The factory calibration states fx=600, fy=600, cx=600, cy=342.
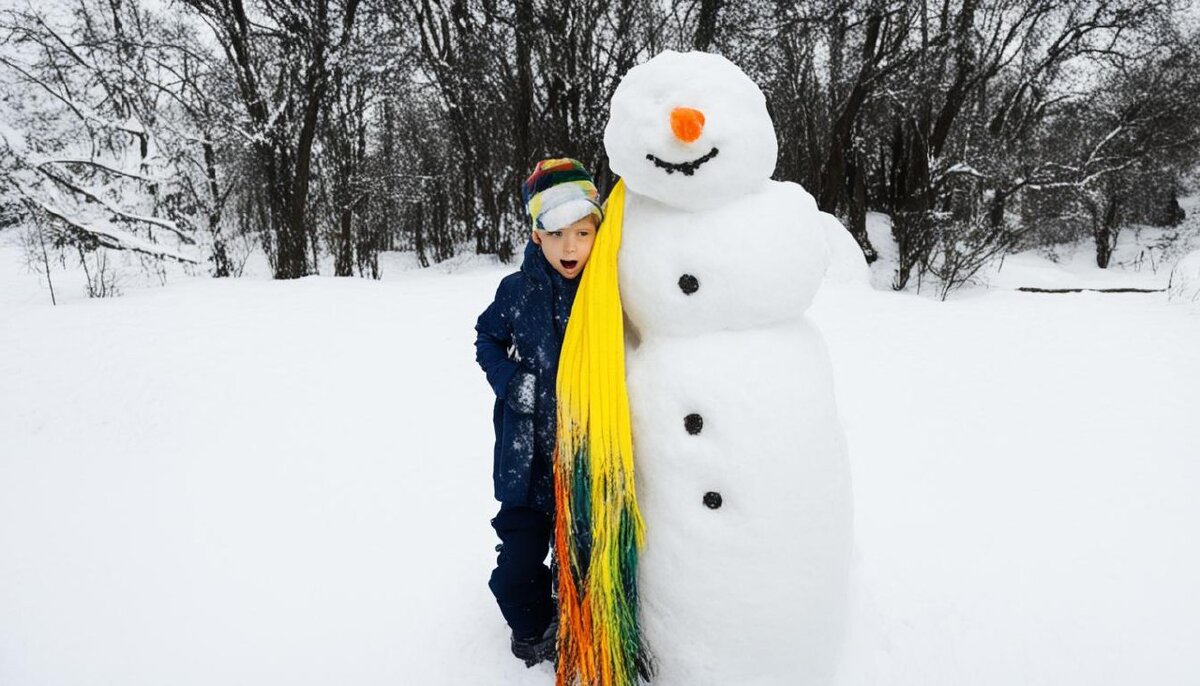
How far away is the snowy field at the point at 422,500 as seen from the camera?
2.08m

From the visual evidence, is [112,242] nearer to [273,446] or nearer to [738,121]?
[273,446]

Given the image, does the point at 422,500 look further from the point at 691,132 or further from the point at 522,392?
the point at 691,132

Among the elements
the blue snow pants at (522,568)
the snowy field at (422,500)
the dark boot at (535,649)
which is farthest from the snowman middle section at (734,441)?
the snowy field at (422,500)

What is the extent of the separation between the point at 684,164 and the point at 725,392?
23.2 inches

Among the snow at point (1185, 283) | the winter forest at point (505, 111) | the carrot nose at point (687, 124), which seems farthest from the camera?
the winter forest at point (505, 111)

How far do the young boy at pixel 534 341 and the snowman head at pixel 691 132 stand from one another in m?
0.19

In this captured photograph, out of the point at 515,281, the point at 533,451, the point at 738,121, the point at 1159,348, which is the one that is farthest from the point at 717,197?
the point at 1159,348

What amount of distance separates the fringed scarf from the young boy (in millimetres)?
77

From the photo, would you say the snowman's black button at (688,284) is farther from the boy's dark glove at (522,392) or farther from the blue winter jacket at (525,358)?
the boy's dark glove at (522,392)

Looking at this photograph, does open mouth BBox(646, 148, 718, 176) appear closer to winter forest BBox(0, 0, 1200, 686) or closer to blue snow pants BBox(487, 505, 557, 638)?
winter forest BBox(0, 0, 1200, 686)

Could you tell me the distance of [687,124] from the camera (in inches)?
55.8

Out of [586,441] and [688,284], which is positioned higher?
[688,284]

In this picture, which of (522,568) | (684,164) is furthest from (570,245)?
(522,568)

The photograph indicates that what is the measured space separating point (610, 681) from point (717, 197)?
135 cm
